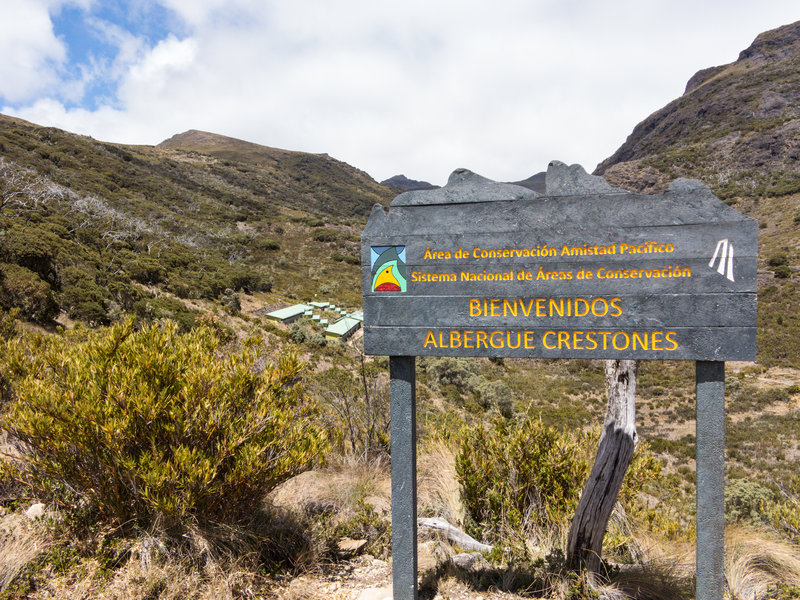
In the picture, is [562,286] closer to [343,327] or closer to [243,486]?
[243,486]

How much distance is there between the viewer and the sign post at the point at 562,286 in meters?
2.32

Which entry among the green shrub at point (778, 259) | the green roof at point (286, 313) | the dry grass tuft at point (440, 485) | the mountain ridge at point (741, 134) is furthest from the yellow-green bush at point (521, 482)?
the mountain ridge at point (741, 134)

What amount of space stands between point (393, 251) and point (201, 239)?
1401 inches

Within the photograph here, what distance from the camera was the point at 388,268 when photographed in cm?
281

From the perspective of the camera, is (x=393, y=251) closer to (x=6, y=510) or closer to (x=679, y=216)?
(x=679, y=216)

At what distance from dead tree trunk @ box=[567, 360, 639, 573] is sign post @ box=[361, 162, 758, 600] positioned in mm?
561

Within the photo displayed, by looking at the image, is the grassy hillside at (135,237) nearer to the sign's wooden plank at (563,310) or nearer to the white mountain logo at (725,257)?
the sign's wooden plank at (563,310)

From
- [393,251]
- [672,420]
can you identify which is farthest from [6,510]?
[672,420]

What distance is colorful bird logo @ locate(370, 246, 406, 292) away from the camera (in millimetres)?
2789

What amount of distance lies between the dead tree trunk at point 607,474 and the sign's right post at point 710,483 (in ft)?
1.81

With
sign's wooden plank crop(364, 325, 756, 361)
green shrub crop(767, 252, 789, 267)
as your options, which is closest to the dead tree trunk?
sign's wooden plank crop(364, 325, 756, 361)

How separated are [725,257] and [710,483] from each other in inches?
50.8

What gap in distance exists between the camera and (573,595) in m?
2.82

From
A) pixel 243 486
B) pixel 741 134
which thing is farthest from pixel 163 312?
pixel 741 134
